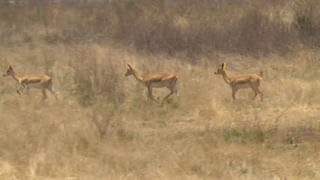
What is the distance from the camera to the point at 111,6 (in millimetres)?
20969

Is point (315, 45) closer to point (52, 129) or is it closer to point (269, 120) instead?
point (269, 120)

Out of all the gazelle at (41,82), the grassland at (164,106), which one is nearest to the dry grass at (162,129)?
the grassland at (164,106)

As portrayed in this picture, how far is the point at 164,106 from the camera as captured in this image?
10227 mm

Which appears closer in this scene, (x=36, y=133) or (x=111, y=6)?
(x=36, y=133)

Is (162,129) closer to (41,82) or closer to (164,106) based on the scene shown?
(164,106)

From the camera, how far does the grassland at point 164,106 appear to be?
6.80 meters

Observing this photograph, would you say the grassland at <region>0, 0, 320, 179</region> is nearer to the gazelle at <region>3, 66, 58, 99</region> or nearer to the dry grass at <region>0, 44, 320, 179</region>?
the dry grass at <region>0, 44, 320, 179</region>

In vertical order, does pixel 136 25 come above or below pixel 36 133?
above

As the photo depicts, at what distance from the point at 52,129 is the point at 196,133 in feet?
7.45

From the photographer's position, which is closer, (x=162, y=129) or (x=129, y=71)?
(x=162, y=129)

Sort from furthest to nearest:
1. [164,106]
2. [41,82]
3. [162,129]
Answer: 1. [41,82]
2. [164,106]
3. [162,129]

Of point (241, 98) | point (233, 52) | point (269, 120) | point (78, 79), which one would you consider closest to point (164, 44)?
point (233, 52)

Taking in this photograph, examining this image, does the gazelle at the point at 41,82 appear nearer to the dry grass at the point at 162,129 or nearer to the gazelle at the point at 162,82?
the dry grass at the point at 162,129

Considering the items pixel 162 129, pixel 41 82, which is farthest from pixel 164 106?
pixel 41 82
